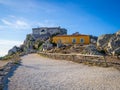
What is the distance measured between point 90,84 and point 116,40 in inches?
821

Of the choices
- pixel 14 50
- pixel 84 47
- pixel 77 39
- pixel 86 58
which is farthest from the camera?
pixel 14 50

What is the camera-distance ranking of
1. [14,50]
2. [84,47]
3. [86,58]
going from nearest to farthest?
[86,58]
[84,47]
[14,50]

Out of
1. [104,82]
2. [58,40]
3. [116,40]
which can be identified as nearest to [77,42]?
[58,40]

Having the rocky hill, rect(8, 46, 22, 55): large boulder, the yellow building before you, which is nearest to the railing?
the rocky hill

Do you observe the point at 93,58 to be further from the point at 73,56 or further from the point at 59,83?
the point at 59,83

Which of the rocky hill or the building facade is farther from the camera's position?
the building facade

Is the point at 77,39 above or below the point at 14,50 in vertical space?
above

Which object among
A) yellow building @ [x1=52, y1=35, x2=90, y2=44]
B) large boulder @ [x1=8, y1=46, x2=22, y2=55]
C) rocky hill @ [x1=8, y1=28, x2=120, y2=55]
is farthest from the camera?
large boulder @ [x1=8, y1=46, x2=22, y2=55]

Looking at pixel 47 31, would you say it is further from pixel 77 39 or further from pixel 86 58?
pixel 86 58

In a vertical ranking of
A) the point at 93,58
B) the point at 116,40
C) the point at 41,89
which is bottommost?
the point at 41,89

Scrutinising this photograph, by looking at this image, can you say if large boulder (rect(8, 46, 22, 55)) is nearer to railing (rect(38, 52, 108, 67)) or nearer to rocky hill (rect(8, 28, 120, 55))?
rocky hill (rect(8, 28, 120, 55))

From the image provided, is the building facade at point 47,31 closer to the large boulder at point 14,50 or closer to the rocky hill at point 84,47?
the rocky hill at point 84,47

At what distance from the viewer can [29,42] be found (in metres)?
77.6

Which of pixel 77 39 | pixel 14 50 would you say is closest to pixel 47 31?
pixel 14 50
